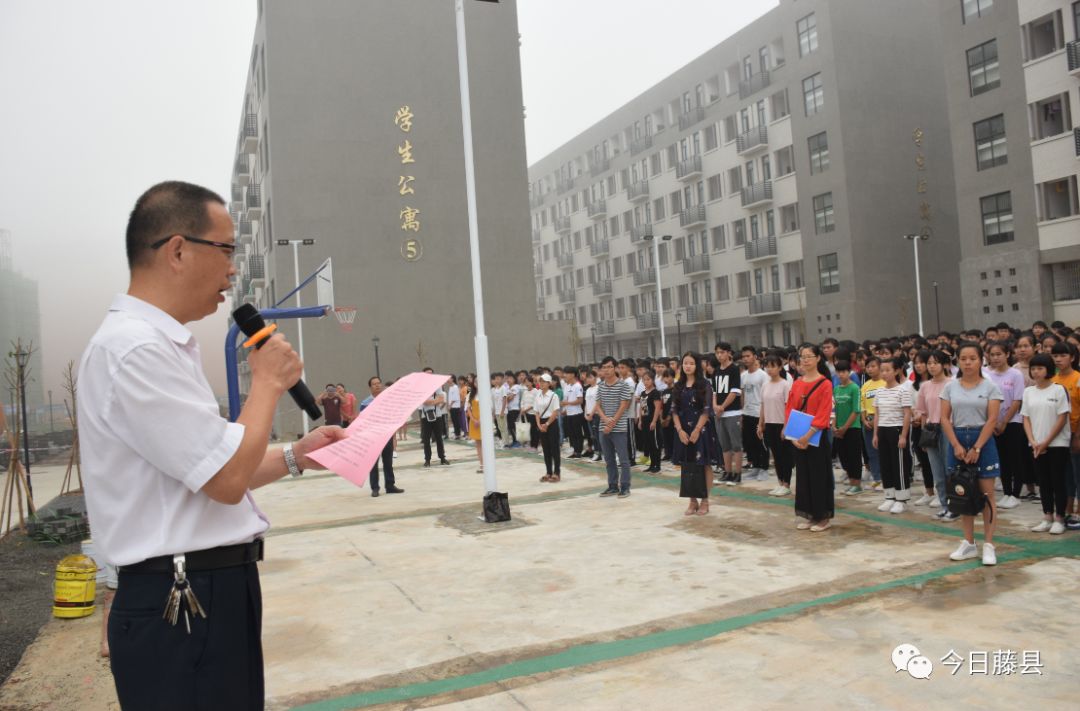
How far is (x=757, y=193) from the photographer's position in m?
40.0

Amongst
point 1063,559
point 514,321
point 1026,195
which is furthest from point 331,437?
point 514,321

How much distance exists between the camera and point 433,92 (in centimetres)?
3534

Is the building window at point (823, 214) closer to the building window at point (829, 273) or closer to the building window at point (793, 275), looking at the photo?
the building window at point (829, 273)

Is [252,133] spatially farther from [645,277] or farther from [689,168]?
[645,277]

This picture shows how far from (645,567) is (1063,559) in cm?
339

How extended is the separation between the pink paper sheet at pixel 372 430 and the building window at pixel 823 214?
36.9 metres

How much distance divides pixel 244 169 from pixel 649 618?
45.7 metres

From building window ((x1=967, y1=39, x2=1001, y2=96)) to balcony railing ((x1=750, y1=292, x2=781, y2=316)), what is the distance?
43.3 feet

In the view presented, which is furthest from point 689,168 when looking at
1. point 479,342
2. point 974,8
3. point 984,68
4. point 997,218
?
point 479,342

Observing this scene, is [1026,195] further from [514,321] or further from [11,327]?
[11,327]

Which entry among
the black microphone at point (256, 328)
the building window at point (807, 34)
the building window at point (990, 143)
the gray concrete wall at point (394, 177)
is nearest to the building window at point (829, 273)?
the building window at point (990, 143)

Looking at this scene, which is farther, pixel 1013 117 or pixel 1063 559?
pixel 1013 117

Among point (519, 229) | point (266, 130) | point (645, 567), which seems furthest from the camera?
point (519, 229)

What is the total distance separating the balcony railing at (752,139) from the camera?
130 ft
